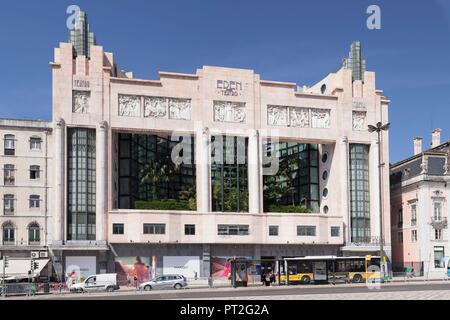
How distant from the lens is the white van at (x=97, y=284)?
5559cm

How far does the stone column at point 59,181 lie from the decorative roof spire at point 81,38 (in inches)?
350

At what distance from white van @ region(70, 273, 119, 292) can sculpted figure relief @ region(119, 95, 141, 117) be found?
75.6 ft

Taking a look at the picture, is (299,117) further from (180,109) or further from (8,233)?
(8,233)

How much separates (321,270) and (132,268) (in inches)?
898

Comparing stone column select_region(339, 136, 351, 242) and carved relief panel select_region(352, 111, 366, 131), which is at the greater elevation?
carved relief panel select_region(352, 111, 366, 131)

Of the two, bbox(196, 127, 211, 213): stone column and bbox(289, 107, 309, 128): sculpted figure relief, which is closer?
bbox(196, 127, 211, 213): stone column

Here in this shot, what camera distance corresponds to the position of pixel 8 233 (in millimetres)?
67250

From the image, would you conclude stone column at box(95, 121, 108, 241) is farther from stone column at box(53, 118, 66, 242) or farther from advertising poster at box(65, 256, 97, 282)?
stone column at box(53, 118, 66, 242)

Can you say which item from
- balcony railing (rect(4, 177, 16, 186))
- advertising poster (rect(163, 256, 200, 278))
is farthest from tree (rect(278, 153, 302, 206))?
balcony railing (rect(4, 177, 16, 186))

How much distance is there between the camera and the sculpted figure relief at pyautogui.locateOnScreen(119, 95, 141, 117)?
72812 mm

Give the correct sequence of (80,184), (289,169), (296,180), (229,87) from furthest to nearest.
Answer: (289,169) < (296,180) < (229,87) < (80,184)

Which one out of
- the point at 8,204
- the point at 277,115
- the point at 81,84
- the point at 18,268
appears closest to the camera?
the point at 18,268

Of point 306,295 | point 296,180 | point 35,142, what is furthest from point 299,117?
point 306,295

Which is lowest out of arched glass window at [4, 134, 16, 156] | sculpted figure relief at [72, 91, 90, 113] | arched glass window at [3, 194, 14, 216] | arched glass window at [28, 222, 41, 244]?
arched glass window at [28, 222, 41, 244]
